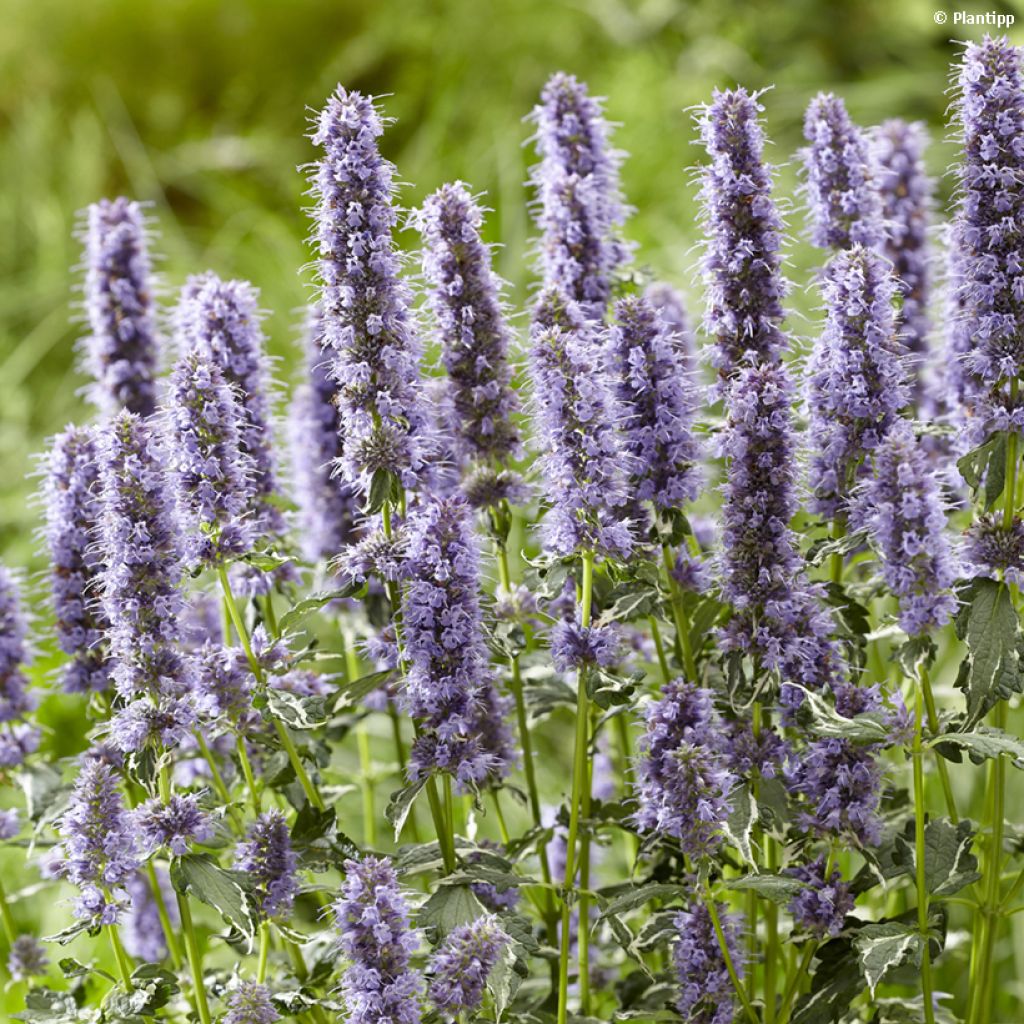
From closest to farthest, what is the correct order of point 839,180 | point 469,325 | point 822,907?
1. point 822,907
2. point 469,325
3. point 839,180

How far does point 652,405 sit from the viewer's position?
2.93 m

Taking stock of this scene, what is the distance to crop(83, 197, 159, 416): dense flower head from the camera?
3834 mm

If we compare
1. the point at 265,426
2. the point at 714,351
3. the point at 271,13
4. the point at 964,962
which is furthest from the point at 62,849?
the point at 271,13

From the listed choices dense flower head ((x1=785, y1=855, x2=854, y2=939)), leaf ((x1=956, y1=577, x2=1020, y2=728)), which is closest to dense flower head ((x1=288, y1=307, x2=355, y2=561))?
dense flower head ((x1=785, y1=855, x2=854, y2=939))

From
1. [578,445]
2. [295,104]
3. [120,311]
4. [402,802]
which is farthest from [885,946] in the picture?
[295,104]

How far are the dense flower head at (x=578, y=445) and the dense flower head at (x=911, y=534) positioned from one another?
47cm

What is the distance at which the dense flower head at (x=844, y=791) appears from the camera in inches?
109

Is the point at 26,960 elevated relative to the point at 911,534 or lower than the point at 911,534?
lower

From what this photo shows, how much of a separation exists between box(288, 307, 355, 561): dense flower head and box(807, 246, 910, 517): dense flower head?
132cm

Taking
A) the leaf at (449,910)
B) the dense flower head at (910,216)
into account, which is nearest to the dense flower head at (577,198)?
the dense flower head at (910,216)

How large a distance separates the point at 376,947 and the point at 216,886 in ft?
1.26

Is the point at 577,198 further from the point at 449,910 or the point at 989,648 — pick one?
the point at 449,910

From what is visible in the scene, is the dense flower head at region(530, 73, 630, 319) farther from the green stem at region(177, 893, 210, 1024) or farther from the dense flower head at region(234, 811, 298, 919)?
the green stem at region(177, 893, 210, 1024)

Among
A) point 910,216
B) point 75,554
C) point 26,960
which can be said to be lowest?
point 26,960
